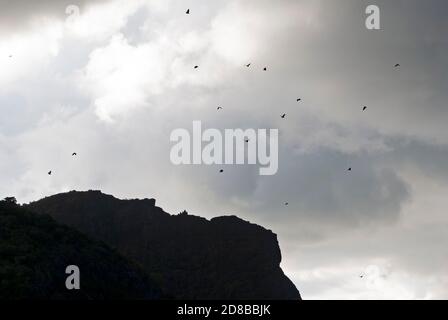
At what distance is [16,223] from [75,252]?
52.1ft

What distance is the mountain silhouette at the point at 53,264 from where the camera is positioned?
13288 centimetres

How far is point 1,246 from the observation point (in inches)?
5620

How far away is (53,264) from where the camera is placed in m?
148

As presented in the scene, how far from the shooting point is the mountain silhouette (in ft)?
436
